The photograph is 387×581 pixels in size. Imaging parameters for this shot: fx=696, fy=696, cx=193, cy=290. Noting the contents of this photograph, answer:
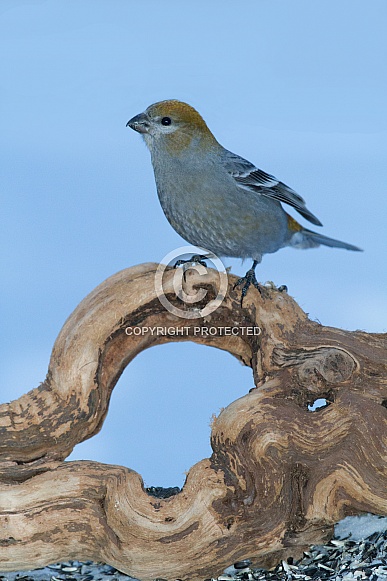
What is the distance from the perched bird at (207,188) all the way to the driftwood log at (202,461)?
361mm

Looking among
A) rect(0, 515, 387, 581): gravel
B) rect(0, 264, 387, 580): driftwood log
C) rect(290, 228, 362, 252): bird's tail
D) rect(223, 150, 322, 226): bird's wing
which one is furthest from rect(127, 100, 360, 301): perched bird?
rect(0, 515, 387, 581): gravel

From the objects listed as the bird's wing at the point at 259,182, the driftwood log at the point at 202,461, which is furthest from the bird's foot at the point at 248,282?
the bird's wing at the point at 259,182

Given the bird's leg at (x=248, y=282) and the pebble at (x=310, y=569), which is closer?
the pebble at (x=310, y=569)

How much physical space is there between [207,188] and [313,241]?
0.85m

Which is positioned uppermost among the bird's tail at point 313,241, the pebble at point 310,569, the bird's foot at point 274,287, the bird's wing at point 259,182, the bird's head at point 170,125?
the bird's head at point 170,125

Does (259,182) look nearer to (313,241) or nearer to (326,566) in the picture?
(313,241)

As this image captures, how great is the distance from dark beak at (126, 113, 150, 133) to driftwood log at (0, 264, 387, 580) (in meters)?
0.83

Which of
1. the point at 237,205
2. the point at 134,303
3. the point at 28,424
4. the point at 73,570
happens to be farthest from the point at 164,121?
the point at 73,570

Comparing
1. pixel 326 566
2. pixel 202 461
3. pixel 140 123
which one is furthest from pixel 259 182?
pixel 326 566

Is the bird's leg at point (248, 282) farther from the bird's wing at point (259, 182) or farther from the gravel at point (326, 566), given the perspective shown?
the gravel at point (326, 566)

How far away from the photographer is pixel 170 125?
Result: 3.60 m

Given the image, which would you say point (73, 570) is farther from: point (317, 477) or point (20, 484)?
point (317, 477)

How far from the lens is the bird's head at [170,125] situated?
3586 millimetres

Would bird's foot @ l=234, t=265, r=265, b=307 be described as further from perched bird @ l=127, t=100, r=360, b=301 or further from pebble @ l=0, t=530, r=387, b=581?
pebble @ l=0, t=530, r=387, b=581
